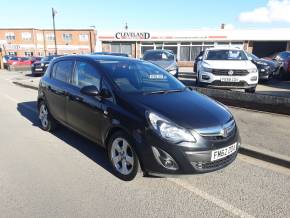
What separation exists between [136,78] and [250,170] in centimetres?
226

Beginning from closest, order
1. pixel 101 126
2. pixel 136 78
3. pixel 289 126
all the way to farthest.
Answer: pixel 101 126 < pixel 136 78 < pixel 289 126

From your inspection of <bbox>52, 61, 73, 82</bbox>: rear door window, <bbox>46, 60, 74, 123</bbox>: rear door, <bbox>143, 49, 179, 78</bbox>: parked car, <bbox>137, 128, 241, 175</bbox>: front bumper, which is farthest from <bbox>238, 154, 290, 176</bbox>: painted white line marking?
<bbox>143, 49, 179, 78</bbox>: parked car

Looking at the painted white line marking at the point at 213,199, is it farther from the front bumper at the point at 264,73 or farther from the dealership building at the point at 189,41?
the dealership building at the point at 189,41

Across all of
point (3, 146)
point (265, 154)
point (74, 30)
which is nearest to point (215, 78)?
point (265, 154)

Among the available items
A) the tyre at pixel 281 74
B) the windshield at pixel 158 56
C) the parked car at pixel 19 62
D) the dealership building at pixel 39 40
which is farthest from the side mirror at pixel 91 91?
the dealership building at pixel 39 40

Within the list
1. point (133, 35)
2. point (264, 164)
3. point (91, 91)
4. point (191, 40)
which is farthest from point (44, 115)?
point (191, 40)

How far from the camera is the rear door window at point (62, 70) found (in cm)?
534

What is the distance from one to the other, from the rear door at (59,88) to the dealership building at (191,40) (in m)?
30.2

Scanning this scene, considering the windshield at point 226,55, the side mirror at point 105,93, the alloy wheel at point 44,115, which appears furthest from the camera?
the windshield at point 226,55

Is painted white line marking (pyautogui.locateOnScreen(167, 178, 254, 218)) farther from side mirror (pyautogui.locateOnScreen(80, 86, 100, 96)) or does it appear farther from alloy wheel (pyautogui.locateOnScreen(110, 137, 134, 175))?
side mirror (pyautogui.locateOnScreen(80, 86, 100, 96))

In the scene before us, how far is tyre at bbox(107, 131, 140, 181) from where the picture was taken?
3770mm

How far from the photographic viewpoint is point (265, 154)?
4.70 m

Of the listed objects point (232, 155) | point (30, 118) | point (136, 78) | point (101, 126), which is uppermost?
point (136, 78)

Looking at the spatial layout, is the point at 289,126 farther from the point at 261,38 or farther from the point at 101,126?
the point at 261,38
